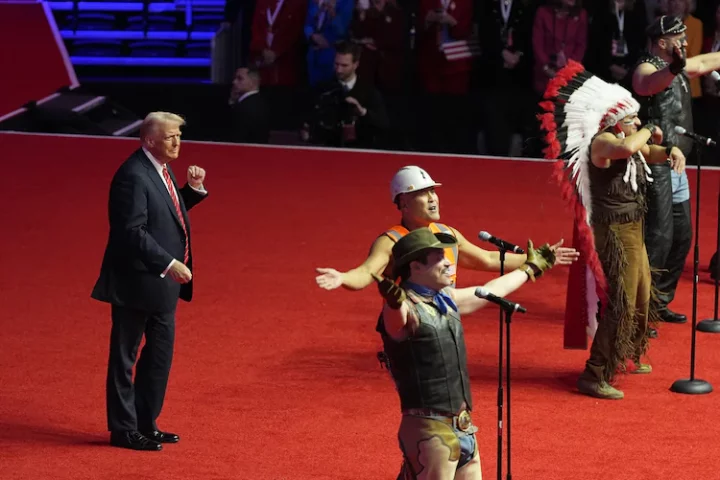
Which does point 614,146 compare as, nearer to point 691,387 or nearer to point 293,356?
point 691,387

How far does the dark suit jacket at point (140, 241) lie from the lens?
768 centimetres

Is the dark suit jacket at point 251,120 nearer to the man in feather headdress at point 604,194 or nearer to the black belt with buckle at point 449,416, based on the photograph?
the man in feather headdress at point 604,194

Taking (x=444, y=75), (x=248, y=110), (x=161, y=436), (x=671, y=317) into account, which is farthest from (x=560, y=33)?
(x=161, y=436)

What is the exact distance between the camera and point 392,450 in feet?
26.6

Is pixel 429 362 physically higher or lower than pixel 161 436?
higher

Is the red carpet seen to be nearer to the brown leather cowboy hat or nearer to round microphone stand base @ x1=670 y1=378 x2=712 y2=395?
round microphone stand base @ x1=670 y1=378 x2=712 y2=395

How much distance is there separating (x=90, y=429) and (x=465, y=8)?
32.8 ft

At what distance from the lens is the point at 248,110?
1798 centimetres

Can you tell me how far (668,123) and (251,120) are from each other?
8.88 meters

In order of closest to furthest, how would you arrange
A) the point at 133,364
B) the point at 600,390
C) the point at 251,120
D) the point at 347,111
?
1. the point at 133,364
2. the point at 600,390
3. the point at 347,111
4. the point at 251,120

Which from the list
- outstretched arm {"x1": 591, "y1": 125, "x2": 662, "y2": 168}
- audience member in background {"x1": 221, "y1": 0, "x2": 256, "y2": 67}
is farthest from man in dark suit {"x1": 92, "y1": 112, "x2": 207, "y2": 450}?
audience member in background {"x1": 221, "y1": 0, "x2": 256, "y2": 67}

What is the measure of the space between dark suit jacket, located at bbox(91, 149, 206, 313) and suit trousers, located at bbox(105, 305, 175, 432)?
11 centimetres

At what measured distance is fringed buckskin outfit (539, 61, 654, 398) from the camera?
8.73m

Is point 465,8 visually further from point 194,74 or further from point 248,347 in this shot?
point 248,347
